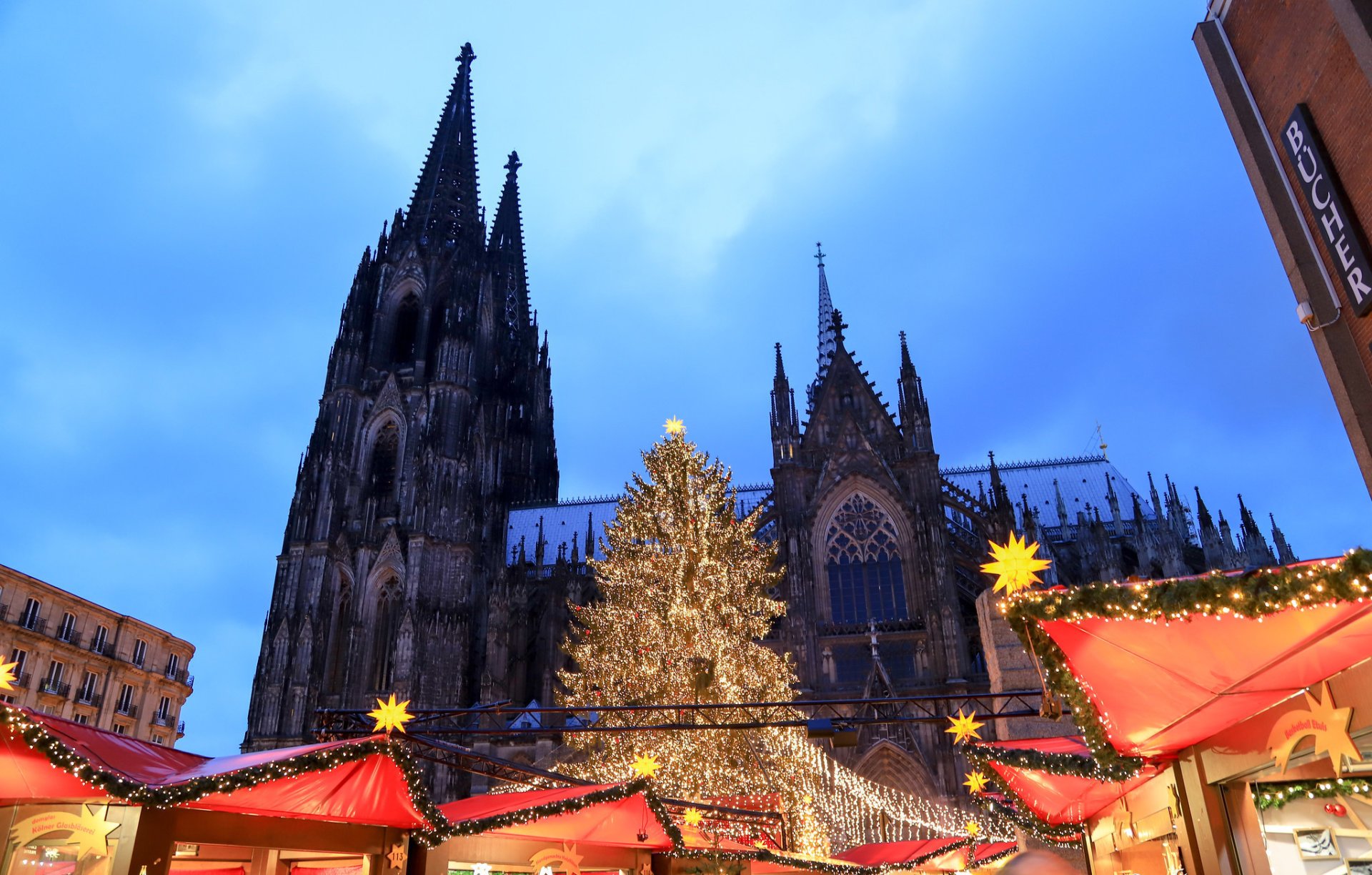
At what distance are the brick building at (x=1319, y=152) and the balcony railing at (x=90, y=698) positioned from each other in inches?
1557

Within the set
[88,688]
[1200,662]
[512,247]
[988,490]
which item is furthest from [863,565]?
[512,247]

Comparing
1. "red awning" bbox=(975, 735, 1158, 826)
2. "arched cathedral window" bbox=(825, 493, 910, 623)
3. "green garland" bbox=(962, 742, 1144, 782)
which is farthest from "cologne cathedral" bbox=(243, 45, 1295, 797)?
"green garland" bbox=(962, 742, 1144, 782)

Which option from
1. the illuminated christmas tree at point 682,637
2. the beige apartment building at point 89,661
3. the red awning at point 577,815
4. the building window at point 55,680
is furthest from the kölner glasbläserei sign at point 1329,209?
the building window at point 55,680

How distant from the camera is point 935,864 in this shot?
1641cm

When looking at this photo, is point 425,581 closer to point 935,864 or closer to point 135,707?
point 135,707

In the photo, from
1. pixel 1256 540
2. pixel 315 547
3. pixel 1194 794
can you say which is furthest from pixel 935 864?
pixel 315 547

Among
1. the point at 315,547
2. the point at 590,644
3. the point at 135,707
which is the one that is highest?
the point at 315,547

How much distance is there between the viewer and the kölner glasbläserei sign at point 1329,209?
7145 millimetres

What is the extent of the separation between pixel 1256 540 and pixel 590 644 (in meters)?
25.2

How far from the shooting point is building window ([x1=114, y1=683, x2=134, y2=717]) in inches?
1393

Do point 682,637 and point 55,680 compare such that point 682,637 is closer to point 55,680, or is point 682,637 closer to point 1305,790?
point 1305,790

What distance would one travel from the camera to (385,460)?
3800cm

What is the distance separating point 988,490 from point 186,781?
36.9 m

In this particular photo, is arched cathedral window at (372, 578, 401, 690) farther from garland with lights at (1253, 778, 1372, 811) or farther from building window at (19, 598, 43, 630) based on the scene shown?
garland with lights at (1253, 778, 1372, 811)
